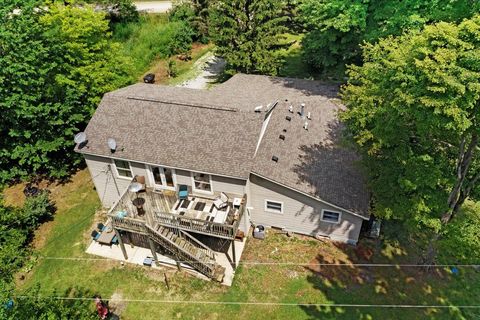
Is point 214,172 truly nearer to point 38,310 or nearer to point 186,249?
point 186,249

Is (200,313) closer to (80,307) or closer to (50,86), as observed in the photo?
(80,307)

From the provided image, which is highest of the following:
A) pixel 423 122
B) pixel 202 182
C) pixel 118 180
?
pixel 423 122

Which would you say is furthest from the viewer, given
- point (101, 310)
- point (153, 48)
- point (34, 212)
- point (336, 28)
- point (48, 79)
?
point (153, 48)

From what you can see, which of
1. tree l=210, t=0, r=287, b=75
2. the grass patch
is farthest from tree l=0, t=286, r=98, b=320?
the grass patch

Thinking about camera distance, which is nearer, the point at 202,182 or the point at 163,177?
the point at 202,182

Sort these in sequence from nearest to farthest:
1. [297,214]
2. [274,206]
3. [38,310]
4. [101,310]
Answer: [38,310] < [101,310] < [297,214] < [274,206]

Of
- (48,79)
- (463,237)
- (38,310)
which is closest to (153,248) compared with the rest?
(38,310)

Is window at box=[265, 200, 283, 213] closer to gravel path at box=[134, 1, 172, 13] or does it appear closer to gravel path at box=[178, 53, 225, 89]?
gravel path at box=[178, 53, 225, 89]
